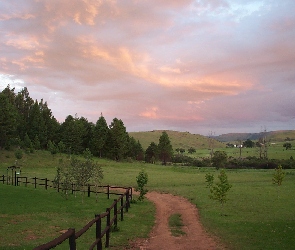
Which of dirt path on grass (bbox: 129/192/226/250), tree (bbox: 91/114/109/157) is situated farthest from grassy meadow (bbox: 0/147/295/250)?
tree (bbox: 91/114/109/157)

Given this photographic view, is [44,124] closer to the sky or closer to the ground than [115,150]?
closer to the sky

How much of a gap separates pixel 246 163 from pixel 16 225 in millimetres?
95036

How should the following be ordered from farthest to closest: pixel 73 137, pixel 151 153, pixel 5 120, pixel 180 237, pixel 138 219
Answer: pixel 151 153
pixel 73 137
pixel 5 120
pixel 138 219
pixel 180 237

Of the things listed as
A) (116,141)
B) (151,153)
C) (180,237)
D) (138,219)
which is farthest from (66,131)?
(180,237)

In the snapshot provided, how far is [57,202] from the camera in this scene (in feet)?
81.5

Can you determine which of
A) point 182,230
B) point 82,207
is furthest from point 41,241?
point 82,207

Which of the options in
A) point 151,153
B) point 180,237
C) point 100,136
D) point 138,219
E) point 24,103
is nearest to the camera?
point 180,237

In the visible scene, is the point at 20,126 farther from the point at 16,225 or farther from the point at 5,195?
the point at 16,225

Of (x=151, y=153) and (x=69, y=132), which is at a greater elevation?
(x=69, y=132)

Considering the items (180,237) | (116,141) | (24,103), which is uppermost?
(24,103)

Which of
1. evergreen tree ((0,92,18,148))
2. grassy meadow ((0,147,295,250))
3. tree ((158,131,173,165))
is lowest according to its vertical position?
grassy meadow ((0,147,295,250))

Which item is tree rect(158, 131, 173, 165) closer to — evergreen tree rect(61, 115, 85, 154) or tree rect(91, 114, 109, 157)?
tree rect(91, 114, 109, 157)

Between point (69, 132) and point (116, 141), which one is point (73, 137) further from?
point (116, 141)

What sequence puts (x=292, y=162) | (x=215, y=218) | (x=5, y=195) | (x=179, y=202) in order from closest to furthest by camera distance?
(x=215, y=218) → (x=5, y=195) → (x=179, y=202) → (x=292, y=162)
